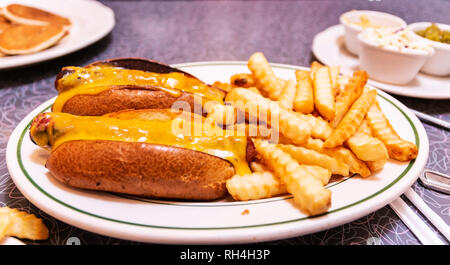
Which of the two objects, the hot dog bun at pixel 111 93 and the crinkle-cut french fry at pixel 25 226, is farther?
the hot dog bun at pixel 111 93

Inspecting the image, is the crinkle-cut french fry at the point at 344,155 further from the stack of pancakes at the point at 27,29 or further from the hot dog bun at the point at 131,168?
the stack of pancakes at the point at 27,29

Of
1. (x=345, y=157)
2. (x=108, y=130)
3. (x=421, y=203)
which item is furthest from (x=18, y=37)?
(x=421, y=203)

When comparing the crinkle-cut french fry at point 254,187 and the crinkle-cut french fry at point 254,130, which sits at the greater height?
the crinkle-cut french fry at point 254,130

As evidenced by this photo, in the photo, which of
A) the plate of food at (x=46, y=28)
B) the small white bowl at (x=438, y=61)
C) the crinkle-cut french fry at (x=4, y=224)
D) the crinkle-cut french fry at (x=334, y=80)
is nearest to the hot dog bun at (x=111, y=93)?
the crinkle-cut french fry at (x=4, y=224)

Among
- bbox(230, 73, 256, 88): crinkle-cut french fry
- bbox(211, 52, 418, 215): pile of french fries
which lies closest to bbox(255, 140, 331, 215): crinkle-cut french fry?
bbox(211, 52, 418, 215): pile of french fries

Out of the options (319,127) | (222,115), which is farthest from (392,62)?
(222,115)

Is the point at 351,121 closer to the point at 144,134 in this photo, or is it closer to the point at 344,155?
the point at 344,155

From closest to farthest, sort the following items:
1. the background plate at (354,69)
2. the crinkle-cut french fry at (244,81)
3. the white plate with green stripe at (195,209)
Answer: the white plate with green stripe at (195,209), the crinkle-cut french fry at (244,81), the background plate at (354,69)

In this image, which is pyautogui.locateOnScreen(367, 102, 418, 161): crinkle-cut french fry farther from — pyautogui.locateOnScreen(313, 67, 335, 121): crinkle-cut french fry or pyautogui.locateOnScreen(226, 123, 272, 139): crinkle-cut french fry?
pyautogui.locateOnScreen(226, 123, 272, 139): crinkle-cut french fry
